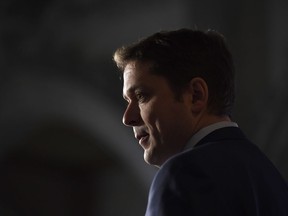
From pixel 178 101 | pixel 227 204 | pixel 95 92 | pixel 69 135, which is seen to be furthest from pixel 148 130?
pixel 69 135

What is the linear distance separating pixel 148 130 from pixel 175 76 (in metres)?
0.11

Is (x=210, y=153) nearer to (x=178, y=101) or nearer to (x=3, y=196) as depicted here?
(x=178, y=101)

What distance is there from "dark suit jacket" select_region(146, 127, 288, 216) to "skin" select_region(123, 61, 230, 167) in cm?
5

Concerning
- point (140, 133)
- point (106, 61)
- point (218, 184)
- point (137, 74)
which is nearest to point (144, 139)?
point (140, 133)

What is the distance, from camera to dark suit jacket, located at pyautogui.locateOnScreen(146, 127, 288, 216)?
983 millimetres

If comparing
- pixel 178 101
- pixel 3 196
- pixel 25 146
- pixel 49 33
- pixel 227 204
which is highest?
pixel 178 101

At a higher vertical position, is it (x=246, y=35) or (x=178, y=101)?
(x=178, y=101)

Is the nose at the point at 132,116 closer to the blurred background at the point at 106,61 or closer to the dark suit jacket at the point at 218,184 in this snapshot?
the dark suit jacket at the point at 218,184

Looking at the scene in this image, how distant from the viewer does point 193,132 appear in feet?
3.84

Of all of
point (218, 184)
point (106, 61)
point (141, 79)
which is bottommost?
point (106, 61)

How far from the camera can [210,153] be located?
1062 millimetres

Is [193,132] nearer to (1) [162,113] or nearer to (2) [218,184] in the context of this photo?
(1) [162,113]

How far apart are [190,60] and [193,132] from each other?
137 millimetres

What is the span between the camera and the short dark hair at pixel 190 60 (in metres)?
1.20
